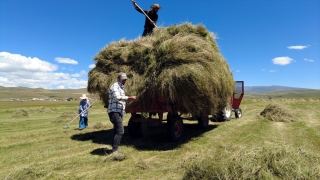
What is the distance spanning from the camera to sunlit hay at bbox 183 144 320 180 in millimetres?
3381

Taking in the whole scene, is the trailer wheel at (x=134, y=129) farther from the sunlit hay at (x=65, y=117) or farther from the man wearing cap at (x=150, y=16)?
the sunlit hay at (x=65, y=117)

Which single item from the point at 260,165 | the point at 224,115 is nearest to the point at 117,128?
the point at 260,165

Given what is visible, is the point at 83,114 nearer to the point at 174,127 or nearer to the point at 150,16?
the point at 150,16

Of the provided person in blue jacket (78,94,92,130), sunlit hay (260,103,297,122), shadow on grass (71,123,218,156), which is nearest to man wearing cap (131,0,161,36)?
shadow on grass (71,123,218,156)

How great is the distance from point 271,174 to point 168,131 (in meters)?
4.37

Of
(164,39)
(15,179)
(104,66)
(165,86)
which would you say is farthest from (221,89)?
(15,179)

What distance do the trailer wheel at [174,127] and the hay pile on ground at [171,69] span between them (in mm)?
446

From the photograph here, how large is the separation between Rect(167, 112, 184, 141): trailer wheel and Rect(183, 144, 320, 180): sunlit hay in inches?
135

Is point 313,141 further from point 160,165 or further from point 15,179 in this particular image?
point 15,179

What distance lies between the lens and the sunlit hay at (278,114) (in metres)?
11.9

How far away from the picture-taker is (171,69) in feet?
22.0

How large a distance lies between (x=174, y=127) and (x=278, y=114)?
280 inches

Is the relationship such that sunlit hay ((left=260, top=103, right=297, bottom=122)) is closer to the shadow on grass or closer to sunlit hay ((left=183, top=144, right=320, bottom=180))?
the shadow on grass

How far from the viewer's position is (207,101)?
722 centimetres
